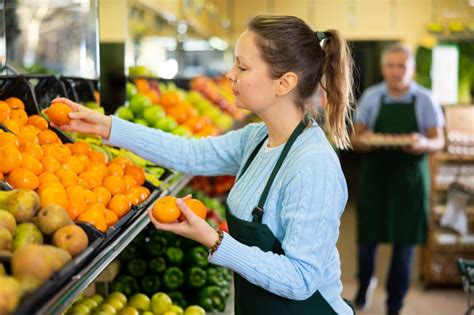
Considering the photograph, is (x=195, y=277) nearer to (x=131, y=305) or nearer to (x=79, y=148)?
(x=131, y=305)

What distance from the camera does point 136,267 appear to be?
3152mm

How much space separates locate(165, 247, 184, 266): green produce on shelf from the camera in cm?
328

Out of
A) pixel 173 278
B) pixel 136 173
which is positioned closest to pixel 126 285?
pixel 173 278

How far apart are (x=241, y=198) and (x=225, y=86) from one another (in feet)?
20.2

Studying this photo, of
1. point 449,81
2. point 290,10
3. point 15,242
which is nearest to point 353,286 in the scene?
point 449,81

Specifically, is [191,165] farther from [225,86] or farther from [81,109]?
[225,86]

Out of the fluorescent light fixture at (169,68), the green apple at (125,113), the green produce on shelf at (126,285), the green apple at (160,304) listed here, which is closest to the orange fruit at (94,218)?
the green apple at (160,304)

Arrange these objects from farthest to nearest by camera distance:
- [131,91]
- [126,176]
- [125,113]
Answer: [131,91], [125,113], [126,176]

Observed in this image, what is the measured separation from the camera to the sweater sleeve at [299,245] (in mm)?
1894

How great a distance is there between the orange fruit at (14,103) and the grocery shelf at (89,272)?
0.60 m

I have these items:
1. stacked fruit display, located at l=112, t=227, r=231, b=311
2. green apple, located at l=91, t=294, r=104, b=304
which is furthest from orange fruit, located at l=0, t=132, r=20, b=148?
stacked fruit display, located at l=112, t=227, r=231, b=311

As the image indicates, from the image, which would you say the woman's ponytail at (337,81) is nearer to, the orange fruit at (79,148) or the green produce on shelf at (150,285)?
the orange fruit at (79,148)

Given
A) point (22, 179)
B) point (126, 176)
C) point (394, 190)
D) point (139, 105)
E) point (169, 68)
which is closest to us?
point (22, 179)

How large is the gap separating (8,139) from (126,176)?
1.39 ft
